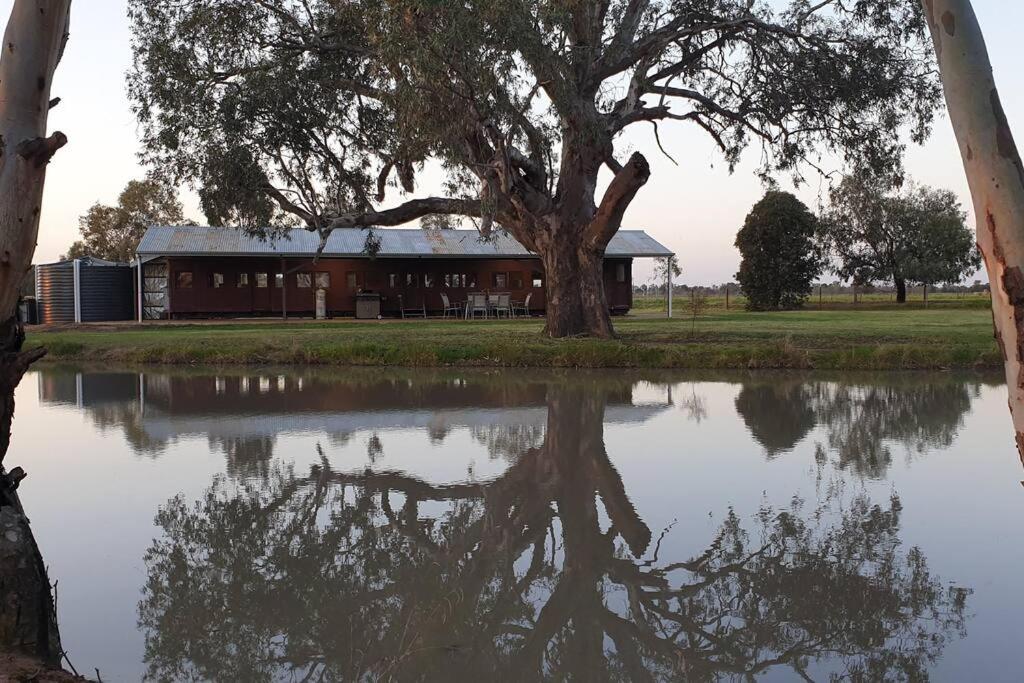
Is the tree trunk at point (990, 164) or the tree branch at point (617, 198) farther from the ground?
the tree branch at point (617, 198)

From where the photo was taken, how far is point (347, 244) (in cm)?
3145

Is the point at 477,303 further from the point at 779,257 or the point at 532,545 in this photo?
the point at 532,545

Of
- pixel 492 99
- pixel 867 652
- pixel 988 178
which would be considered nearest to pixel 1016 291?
pixel 988 178

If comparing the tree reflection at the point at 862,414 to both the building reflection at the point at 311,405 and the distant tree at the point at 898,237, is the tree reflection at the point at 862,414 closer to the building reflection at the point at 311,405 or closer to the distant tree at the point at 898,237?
the building reflection at the point at 311,405

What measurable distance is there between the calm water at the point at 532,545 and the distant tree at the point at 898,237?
39630mm

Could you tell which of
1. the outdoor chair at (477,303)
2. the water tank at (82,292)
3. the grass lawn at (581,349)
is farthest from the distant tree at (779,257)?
the water tank at (82,292)

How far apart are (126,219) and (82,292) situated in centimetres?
2530

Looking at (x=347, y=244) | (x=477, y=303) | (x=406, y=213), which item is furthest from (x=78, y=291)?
(x=406, y=213)

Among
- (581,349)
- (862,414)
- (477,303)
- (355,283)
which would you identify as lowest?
(862,414)

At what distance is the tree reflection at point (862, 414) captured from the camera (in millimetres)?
7760

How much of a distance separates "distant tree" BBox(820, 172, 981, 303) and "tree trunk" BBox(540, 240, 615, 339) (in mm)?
31026

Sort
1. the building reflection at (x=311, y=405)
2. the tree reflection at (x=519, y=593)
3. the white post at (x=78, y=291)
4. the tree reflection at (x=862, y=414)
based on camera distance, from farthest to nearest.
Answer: the white post at (x=78, y=291), the building reflection at (x=311, y=405), the tree reflection at (x=862, y=414), the tree reflection at (x=519, y=593)

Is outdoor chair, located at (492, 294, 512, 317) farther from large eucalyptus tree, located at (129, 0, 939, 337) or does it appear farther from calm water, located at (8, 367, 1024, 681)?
calm water, located at (8, 367, 1024, 681)

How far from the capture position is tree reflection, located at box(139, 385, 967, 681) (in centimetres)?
345
